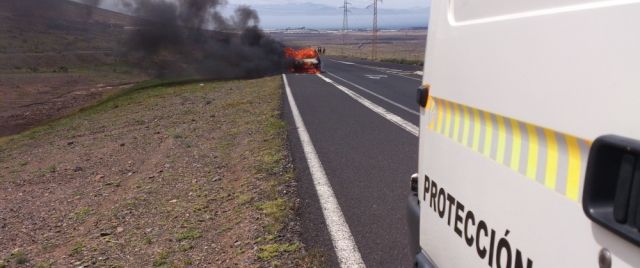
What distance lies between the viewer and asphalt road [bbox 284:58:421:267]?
14.0 ft

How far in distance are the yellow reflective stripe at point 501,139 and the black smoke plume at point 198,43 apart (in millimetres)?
32206

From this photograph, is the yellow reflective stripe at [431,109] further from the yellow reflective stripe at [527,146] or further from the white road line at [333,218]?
the white road line at [333,218]

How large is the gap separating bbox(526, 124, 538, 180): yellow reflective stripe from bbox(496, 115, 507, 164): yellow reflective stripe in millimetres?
163

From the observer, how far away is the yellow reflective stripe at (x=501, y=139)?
5.68 ft

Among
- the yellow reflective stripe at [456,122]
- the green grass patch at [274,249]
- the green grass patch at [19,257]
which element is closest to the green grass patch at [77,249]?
the green grass patch at [19,257]

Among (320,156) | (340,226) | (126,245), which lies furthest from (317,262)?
(320,156)

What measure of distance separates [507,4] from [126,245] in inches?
171

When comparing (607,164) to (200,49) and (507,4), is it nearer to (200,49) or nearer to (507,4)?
(507,4)

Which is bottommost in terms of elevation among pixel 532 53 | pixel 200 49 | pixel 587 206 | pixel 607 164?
pixel 200 49

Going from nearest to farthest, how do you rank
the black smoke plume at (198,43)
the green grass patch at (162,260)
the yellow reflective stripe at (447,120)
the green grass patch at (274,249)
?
the yellow reflective stripe at (447,120)
the green grass patch at (274,249)
the green grass patch at (162,260)
the black smoke plume at (198,43)

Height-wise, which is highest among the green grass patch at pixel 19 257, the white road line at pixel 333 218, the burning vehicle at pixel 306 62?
the white road line at pixel 333 218

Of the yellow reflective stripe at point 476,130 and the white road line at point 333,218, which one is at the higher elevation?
the yellow reflective stripe at point 476,130

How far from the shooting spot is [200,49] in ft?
126

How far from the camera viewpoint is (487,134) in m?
1.86
